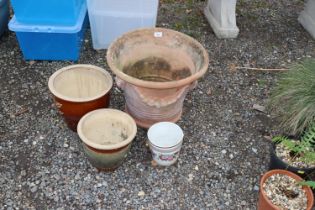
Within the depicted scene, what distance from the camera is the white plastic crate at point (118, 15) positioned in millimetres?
2882

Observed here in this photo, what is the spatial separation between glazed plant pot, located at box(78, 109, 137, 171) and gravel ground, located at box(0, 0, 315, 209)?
0.49 feet

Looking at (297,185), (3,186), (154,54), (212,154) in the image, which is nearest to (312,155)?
(297,185)

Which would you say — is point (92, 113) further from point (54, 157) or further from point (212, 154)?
point (212, 154)

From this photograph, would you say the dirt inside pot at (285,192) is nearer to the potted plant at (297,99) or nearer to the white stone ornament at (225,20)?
the potted plant at (297,99)

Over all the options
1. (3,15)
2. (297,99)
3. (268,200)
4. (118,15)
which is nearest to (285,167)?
(268,200)

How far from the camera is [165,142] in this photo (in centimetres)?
233

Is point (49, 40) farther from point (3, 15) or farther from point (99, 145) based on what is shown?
point (99, 145)

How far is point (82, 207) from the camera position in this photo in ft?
6.93

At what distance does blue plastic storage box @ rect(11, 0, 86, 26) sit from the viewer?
2.63 meters

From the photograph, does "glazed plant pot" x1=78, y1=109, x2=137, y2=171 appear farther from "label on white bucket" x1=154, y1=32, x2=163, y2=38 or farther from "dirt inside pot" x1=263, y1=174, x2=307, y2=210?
"dirt inside pot" x1=263, y1=174, x2=307, y2=210

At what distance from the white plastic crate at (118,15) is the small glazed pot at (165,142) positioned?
1018 mm

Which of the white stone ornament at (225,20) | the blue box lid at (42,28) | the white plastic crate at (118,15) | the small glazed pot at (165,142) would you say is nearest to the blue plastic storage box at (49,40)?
the blue box lid at (42,28)

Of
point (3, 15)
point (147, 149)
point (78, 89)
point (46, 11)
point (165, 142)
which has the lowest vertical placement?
point (147, 149)

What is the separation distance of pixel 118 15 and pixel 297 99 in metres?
1.49
